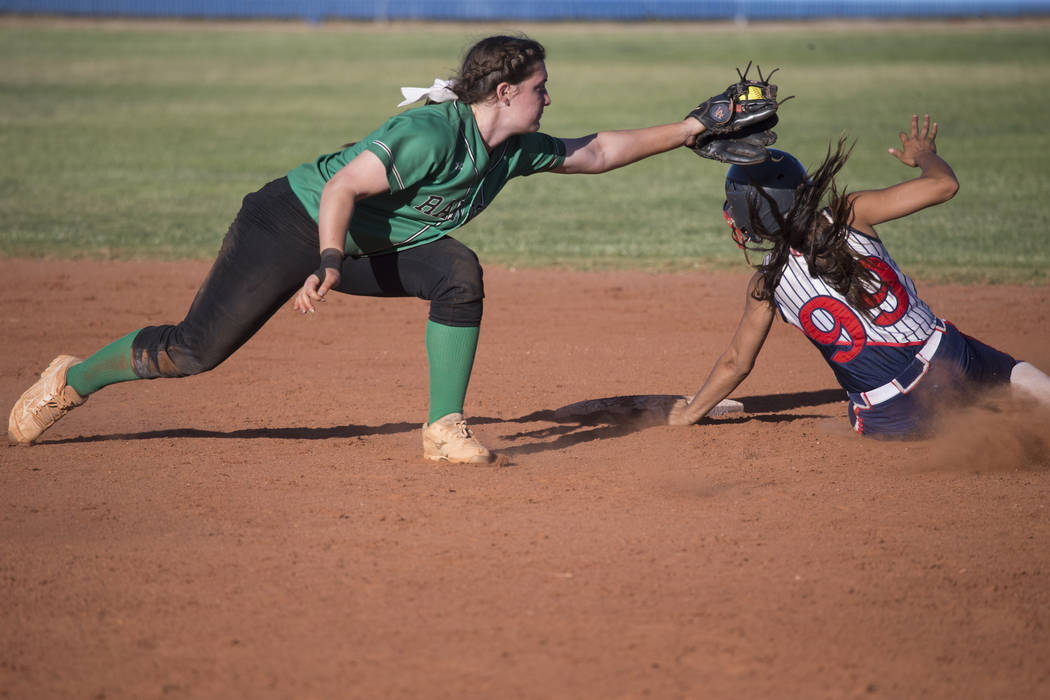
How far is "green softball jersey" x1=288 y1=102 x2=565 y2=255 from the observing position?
13.7 feet

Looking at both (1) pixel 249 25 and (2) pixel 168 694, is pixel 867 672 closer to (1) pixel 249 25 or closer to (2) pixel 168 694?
(2) pixel 168 694

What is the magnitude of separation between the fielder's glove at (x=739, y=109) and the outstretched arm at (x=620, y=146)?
0.24 feet

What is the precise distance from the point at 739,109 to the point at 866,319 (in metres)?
1.00

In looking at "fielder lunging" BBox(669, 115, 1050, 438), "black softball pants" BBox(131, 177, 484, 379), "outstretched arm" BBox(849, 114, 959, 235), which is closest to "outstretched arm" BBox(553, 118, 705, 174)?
"fielder lunging" BBox(669, 115, 1050, 438)

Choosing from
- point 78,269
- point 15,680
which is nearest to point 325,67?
point 78,269

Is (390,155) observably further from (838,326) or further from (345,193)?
(838,326)

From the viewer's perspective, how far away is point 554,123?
65.7 ft

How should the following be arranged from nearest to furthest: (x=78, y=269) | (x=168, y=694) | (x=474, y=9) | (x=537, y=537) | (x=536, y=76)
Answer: (x=168, y=694)
(x=537, y=537)
(x=536, y=76)
(x=78, y=269)
(x=474, y=9)

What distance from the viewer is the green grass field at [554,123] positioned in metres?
10.6

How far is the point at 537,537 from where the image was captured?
384cm

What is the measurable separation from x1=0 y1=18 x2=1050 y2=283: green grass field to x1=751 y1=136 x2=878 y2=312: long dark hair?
5.08ft

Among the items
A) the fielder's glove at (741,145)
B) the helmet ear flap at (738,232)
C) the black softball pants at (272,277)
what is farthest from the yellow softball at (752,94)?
the black softball pants at (272,277)

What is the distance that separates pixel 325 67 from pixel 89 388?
27.5 metres

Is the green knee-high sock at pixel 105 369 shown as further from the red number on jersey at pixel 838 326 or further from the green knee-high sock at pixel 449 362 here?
the red number on jersey at pixel 838 326
